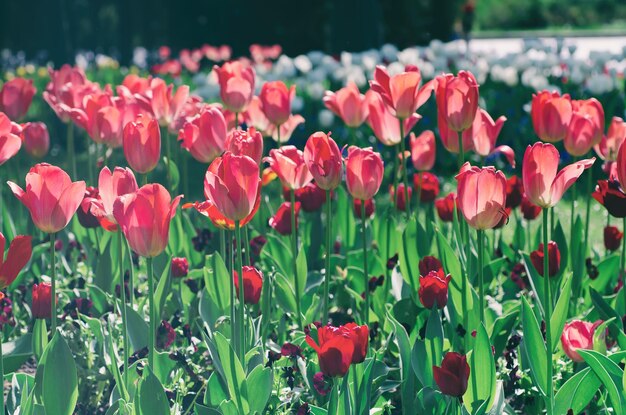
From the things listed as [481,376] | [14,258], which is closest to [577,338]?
[481,376]

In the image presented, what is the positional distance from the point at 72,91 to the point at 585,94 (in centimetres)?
417

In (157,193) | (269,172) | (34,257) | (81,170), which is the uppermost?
(157,193)

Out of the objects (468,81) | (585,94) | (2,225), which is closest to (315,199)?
(468,81)

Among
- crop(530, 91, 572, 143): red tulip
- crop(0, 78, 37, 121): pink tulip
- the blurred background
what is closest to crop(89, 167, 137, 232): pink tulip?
crop(530, 91, 572, 143): red tulip

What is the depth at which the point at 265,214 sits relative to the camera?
3.87 meters

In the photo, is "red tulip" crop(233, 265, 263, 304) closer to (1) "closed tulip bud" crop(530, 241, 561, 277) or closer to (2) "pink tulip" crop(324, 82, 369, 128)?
(1) "closed tulip bud" crop(530, 241, 561, 277)

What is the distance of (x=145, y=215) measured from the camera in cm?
207

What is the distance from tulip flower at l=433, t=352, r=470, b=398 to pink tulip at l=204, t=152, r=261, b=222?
1.85 ft

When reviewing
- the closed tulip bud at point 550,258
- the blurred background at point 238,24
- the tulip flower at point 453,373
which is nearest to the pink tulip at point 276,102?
the closed tulip bud at point 550,258

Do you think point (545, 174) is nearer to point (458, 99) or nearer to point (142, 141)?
point (458, 99)

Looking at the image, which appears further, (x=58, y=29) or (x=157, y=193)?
(x=58, y=29)

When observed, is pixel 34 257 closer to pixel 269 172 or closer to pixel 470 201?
pixel 269 172

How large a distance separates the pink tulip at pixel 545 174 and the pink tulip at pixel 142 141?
102cm

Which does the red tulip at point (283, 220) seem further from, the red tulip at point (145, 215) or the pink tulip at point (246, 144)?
the red tulip at point (145, 215)
